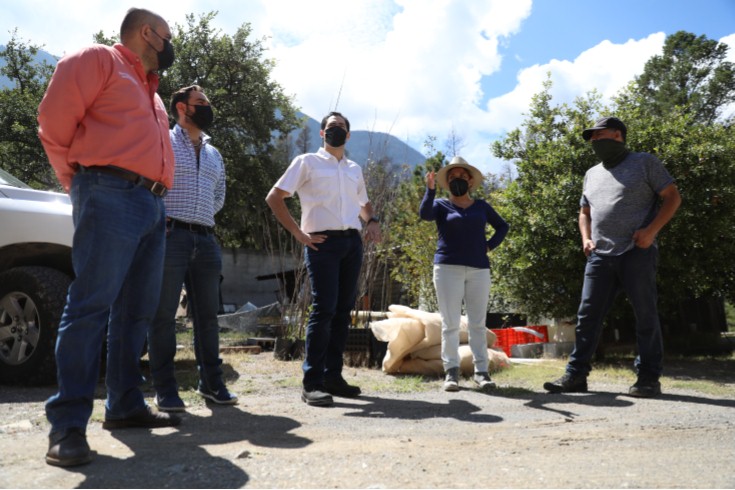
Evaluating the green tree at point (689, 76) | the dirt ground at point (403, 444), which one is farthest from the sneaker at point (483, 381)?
the green tree at point (689, 76)

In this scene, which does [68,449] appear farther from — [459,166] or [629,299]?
[629,299]

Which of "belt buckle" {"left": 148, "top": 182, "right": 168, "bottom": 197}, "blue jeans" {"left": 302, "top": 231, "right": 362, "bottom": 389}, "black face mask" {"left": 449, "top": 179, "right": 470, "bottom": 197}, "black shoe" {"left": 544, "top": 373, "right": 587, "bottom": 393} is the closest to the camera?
"belt buckle" {"left": 148, "top": 182, "right": 168, "bottom": 197}

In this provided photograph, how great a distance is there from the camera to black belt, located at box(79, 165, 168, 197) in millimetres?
2668

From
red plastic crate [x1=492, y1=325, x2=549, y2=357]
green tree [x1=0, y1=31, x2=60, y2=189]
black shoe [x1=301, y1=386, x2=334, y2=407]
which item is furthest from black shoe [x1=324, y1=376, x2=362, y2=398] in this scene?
green tree [x1=0, y1=31, x2=60, y2=189]

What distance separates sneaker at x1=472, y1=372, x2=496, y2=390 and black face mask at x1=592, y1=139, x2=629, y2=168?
189cm

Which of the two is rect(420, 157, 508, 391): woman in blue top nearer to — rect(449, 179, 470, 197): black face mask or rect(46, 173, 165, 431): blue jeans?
rect(449, 179, 470, 197): black face mask

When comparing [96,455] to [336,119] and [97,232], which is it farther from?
[336,119]

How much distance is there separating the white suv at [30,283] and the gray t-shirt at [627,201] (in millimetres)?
4006

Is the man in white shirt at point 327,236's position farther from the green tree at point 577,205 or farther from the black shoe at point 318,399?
the green tree at point 577,205

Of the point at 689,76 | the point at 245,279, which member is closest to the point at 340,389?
the point at 245,279

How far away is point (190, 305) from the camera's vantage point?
3.97 meters

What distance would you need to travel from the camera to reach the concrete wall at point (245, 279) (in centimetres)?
2572

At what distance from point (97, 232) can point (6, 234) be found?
254 cm

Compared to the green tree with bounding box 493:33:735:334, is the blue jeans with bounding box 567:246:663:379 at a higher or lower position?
lower
